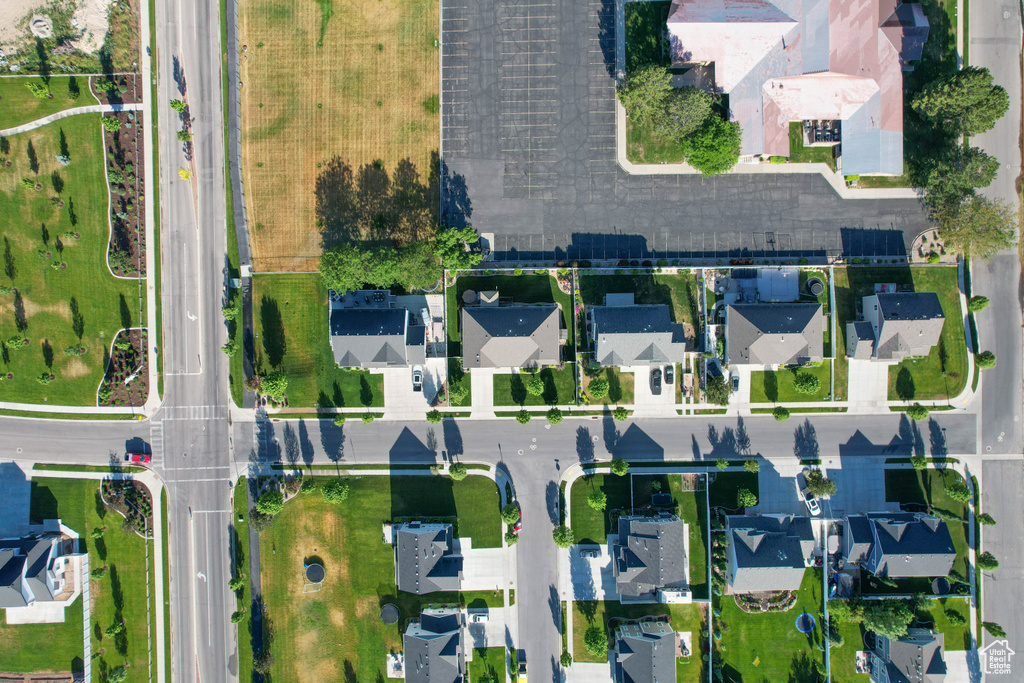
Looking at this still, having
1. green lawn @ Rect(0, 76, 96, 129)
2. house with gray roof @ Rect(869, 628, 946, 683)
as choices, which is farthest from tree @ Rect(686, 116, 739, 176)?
green lawn @ Rect(0, 76, 96, 129)

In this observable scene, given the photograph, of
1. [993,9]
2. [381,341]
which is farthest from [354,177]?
[993,9]

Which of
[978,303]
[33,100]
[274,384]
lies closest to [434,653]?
[274,384]

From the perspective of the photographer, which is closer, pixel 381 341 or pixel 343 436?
pixel 381 341

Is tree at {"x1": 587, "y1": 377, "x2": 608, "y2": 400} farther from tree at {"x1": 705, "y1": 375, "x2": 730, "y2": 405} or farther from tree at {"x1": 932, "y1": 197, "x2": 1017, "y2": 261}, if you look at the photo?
tree at {"x1": 932, "y1": 197, "x2": 1017, "y2": 261}

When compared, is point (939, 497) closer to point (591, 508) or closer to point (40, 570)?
point (591, 508)

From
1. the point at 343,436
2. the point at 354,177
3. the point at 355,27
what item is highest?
the point at 355,27

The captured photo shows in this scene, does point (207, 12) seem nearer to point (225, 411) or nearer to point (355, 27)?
point (355, 27)

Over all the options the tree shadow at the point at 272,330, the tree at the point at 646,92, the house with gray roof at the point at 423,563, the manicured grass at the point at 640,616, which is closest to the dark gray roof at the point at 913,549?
the manicured grass at the point at 640,616

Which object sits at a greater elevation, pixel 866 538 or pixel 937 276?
pixel 937 276
